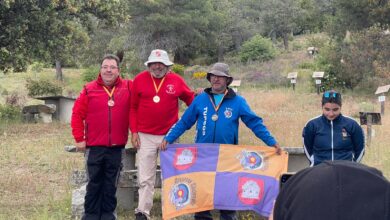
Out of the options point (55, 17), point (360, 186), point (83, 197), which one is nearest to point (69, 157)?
point (83, 197)

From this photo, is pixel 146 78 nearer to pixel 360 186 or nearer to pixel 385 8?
pixel 360 186

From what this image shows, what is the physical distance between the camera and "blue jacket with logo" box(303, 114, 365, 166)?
5.57 m

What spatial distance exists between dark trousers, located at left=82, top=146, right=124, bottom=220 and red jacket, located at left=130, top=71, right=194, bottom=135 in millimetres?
385

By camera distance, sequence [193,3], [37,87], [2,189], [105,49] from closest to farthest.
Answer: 1. [2,189]
2. [37,87]
3. [193,3]
4. [105,49]

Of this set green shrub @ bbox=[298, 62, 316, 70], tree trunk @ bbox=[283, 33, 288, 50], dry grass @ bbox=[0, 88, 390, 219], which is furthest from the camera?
tree trunk @ bbox=[283, 33, 288, 50]

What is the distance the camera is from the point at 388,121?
52.2ft

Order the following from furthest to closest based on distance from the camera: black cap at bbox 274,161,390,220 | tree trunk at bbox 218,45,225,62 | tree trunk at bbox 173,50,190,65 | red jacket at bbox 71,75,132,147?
tree trunk at bbox 218,45,225,62 < tree trunk at bbox 173,50,190,65 < red jacket at bbox 71,75,132,147 < black cap at bbox 274,161,390,220

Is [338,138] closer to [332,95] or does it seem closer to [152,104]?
[332,95]

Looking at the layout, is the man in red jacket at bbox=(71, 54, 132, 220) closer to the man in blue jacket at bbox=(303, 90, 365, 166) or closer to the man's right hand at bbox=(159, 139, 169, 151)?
the man's right hand at bbox=(159, 139, 169, 151)

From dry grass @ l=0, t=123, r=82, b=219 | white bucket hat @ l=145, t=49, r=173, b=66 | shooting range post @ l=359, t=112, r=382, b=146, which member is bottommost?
dry grass @ l=0, t=123, r=82, b=219

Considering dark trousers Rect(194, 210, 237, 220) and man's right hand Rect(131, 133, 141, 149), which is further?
man's right hand Rect(131, 133, 141, 149)

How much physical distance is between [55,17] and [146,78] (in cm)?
1269

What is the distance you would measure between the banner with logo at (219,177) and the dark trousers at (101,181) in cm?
55

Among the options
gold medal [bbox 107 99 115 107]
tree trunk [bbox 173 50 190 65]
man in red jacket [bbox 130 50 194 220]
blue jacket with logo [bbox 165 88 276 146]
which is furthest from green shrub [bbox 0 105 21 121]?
tree trunk [bbox 173 50 190 65]
